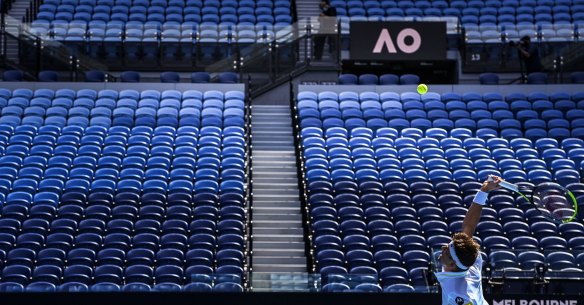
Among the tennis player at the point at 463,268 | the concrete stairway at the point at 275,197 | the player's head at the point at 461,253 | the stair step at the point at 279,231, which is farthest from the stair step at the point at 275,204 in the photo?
the player's head at the point at 461,253

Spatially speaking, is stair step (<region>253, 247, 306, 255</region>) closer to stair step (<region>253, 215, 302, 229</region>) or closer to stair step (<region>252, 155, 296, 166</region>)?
stair step (<region>253, 215, 302, 229</region>)

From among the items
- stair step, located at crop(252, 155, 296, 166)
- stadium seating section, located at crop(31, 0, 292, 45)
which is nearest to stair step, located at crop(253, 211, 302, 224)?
stair step, located at crop(252, 155, 296, 166)

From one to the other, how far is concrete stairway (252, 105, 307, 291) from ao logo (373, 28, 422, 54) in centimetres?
320

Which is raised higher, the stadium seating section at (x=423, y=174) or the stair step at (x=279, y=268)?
the stadium seating section at (x=423, y=174)

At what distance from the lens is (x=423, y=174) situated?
25078mm

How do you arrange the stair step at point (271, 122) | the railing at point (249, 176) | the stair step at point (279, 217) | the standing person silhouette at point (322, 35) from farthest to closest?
the standing person silhouette at point (322, 35)
the stair step at point (271, 122)
the stair step at point (279, 217)
the railing at point (249, 176)

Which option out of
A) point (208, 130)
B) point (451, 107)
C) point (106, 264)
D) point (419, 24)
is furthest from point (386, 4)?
point (106, 264)

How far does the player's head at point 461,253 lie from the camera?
27.5 ft

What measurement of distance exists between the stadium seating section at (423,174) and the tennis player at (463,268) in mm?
9712

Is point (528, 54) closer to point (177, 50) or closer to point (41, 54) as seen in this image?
point (177, 50)

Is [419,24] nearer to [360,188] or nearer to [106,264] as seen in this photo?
[360,188]

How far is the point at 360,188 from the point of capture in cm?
2448

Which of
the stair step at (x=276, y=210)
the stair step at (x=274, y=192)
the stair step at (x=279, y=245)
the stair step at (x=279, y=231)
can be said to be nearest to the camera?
the stair step at (x=279, y=245)

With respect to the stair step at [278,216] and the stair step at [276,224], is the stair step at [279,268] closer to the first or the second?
the stair step at [276,224]
